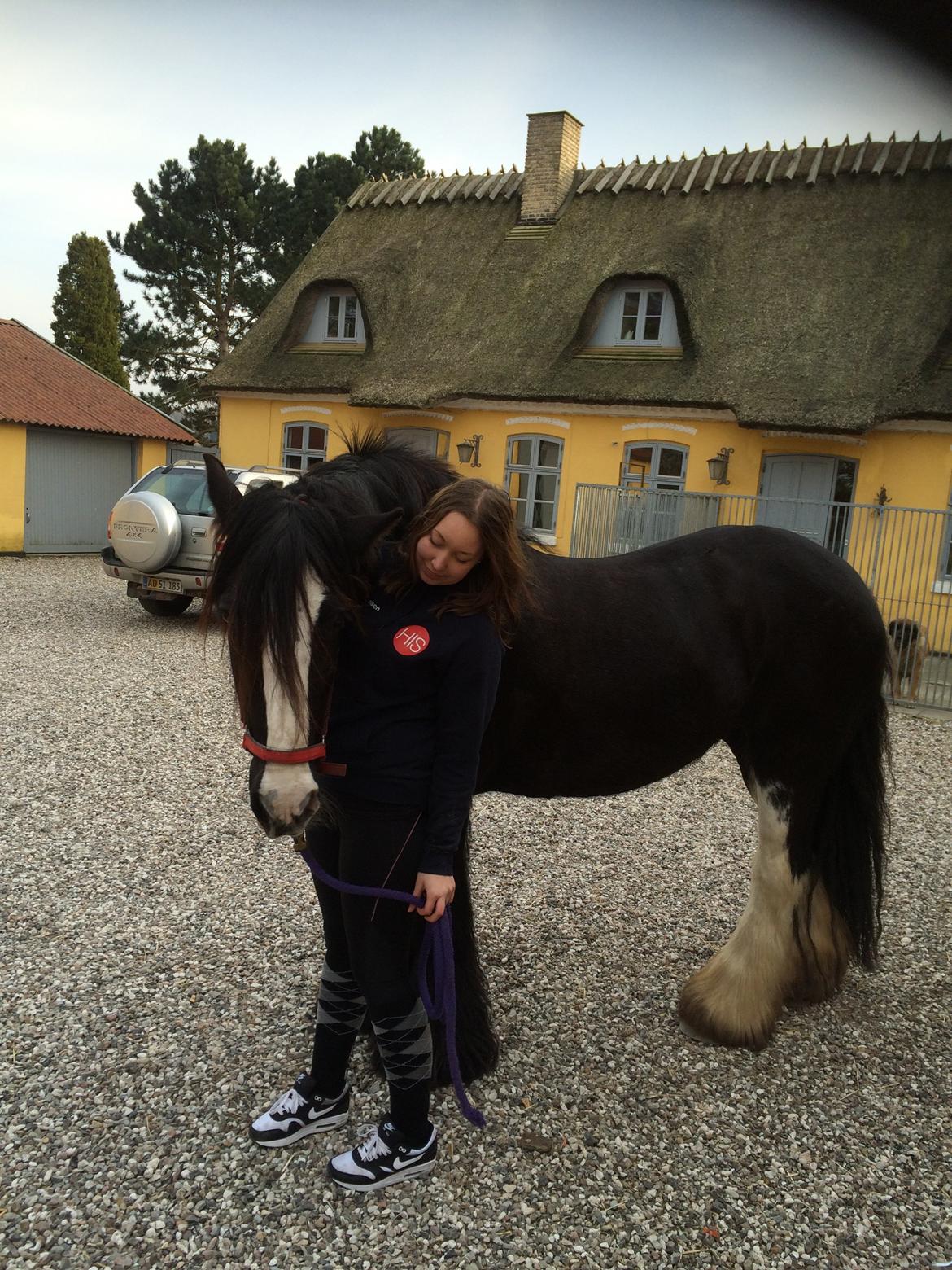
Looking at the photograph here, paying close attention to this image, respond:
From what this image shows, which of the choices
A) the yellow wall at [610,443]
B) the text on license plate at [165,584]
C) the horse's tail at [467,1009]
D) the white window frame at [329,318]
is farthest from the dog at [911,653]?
the white window frame at [329,318]

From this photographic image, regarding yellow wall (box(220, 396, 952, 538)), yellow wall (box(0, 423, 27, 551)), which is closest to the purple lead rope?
yellow wall (box(220, 396, 952, 538))

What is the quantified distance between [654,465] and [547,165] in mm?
6844

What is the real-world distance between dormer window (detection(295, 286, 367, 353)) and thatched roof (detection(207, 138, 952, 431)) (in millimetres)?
247

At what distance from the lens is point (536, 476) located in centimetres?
1524

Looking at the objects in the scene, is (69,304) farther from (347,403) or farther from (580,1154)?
(580,1154)

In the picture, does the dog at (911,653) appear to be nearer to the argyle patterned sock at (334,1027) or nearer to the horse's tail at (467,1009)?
the horse's tail at (467,1009)

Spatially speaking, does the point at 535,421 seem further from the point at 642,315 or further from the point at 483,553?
the point at 483,553

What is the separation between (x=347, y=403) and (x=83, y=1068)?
14.7 metres

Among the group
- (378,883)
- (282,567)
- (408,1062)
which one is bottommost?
(408,1062)

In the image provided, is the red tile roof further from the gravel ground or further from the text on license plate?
the gravel ground

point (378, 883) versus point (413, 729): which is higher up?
point (413, 729)

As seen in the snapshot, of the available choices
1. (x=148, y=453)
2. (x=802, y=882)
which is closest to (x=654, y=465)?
(x=148, y=453)

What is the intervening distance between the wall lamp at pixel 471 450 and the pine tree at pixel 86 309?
673 inches

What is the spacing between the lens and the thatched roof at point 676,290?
12797 millimetres
